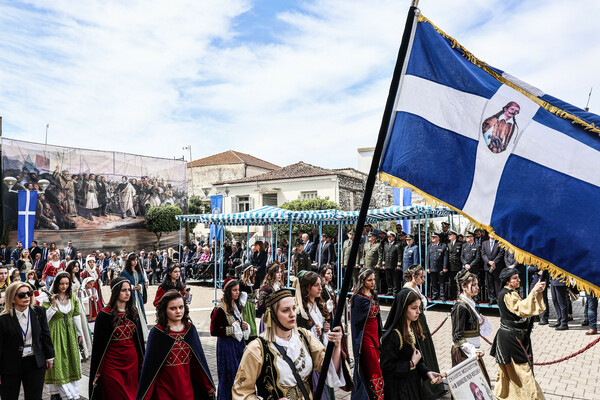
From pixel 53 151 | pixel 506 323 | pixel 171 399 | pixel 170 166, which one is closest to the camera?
pixel 171 399

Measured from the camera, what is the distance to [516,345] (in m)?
5.41

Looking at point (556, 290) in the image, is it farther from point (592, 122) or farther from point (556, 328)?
point (592, 122)

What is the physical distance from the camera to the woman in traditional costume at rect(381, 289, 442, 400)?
4.42 meters

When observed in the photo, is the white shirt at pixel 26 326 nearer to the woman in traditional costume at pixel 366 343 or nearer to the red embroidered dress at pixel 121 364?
the red embroidered dress at pixel 121 364

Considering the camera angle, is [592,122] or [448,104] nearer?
[592,122]

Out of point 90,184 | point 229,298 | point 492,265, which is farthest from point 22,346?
point 90,184

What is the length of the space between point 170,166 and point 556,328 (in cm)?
3696

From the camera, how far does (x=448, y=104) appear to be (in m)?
2.99

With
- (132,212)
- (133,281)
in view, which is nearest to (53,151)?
(132,212)

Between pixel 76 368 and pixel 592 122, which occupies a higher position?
pixel 592 122

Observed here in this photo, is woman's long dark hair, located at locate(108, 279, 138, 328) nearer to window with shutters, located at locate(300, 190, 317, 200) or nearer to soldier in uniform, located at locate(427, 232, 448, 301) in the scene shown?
soldier in uniform, located at locate(427, 232, 448, 301)

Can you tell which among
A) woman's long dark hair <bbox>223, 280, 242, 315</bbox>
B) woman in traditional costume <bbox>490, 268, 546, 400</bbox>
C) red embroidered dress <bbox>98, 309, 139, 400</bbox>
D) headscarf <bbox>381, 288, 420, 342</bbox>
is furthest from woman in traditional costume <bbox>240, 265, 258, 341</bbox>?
woman in traditional costume <bbox>490, 268, 546, 400</bbox>

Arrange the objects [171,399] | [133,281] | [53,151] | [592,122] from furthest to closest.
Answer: [53,151]
[133,281]
[171,399]
[592,122]

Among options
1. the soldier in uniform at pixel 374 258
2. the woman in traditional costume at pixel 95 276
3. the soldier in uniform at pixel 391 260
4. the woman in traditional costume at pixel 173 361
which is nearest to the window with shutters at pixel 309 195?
the soldier in uniform at pixel 374 258
